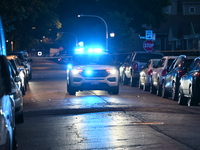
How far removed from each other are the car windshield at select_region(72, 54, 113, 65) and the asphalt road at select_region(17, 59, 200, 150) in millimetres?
4670

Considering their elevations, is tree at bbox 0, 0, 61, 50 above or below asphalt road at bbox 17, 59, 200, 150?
above

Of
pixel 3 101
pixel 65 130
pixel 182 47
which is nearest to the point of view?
pixel 3 101

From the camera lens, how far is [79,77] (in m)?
21.5

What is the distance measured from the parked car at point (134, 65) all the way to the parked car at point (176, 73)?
24.1 ft

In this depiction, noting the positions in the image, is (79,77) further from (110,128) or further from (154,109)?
(110,128)

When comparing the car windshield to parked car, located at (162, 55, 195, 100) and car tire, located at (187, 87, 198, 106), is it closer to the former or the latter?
parked car, located at (162, 55, 195, 100)

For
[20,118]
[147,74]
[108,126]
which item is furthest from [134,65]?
[108,126]

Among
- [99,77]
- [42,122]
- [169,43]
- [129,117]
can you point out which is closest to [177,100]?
[99,77]

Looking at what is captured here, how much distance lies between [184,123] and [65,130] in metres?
2.80

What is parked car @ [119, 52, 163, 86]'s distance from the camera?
2823cm

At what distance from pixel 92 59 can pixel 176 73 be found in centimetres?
478

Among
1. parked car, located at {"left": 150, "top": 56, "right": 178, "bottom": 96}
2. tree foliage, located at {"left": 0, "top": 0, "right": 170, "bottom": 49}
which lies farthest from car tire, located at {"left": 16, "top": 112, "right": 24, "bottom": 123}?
tree foliage, located at {"left": 0, "top": 0, "right": 170, "bottom": 49}

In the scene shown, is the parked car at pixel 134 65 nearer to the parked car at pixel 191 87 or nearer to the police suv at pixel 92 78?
the police suv at pixel 92 78

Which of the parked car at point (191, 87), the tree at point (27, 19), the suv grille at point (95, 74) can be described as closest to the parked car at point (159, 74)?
the suv grille at point (95, 74)
